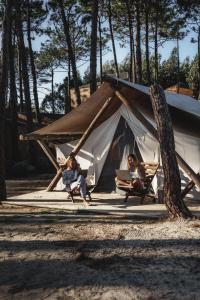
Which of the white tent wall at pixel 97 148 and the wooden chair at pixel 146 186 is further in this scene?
the white tent wall at pixel 97 148

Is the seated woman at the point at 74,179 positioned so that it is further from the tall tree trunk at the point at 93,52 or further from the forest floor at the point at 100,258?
the tall tree trunk at the point at 93,52

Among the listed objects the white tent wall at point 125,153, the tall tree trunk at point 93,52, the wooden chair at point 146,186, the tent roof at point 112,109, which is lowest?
the wooden chair at point 146,186

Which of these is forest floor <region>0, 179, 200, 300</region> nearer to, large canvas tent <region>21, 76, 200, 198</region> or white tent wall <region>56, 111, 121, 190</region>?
large canvas tent <region>21, 76, 200, 198</region>

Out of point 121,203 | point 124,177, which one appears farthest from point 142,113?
point 121,203

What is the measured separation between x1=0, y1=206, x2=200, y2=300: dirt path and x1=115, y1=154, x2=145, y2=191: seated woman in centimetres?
165

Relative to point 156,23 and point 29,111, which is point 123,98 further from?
point 156,23

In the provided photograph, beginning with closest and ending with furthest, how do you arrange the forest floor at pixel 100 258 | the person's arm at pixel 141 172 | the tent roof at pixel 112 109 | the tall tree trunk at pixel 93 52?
1. the forest floor at pixel 100 258
2. the person's arm at pixel 141 172
3. the tent roof at pixel 112 109
4. the tall tree trunk at pixel 93 52

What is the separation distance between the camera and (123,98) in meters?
10.6

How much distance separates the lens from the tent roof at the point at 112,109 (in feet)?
33.9

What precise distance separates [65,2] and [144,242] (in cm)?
2033

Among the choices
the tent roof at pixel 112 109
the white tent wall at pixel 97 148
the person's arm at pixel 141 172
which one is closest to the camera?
the person's arm at pixel 141 172

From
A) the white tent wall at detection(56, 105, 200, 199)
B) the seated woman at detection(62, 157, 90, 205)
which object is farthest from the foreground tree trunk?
the seated woman at detection(62, 157, 90, 205)

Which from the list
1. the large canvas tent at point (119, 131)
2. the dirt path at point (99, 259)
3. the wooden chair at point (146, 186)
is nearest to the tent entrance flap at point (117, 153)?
the large canvas tent at point (119, 131)

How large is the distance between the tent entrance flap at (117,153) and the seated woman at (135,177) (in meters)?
1.36
